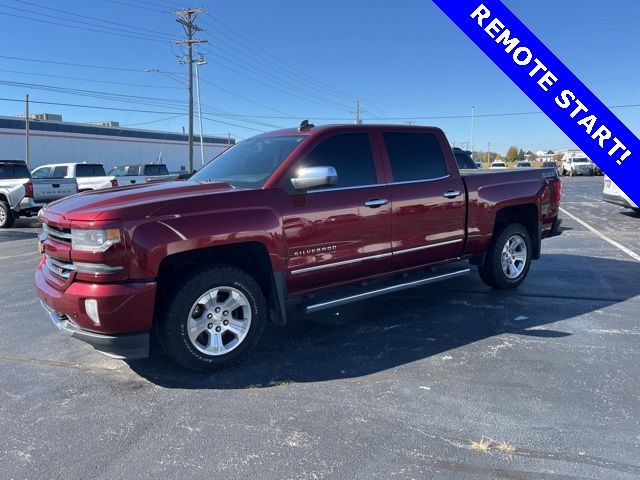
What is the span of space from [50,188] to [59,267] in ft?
41.1

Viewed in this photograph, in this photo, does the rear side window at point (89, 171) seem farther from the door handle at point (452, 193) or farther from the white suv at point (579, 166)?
the white suv at point (579, 166)

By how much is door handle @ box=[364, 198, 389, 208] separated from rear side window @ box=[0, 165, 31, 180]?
1394 centimetres

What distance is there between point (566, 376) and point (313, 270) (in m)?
2.14

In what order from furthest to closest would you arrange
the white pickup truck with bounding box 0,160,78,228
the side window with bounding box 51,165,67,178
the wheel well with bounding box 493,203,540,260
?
the side window with bounding box 51,165,67,178
the white pickup truck with bounding box 0,160,78,228
the wheel well with bounding box 493,203,540,260

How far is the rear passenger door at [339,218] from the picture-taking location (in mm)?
4332

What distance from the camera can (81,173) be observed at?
1864 cm

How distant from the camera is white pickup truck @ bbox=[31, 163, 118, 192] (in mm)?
17031

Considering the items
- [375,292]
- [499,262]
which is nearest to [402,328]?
[375,292]

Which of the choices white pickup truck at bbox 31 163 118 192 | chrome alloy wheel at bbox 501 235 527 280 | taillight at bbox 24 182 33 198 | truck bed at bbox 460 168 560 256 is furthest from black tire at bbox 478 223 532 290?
white pickup truck at bbox 31 163 118 192

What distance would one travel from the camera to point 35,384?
13.1 feet

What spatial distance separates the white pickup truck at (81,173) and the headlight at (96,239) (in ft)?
46.3

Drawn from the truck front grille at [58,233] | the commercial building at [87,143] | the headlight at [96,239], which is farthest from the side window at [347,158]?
the commercial building at [87,143]

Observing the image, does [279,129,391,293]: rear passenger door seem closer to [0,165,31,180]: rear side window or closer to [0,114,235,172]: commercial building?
[0,165,31,180]: rear side window

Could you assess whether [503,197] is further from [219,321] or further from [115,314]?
[115,314]
